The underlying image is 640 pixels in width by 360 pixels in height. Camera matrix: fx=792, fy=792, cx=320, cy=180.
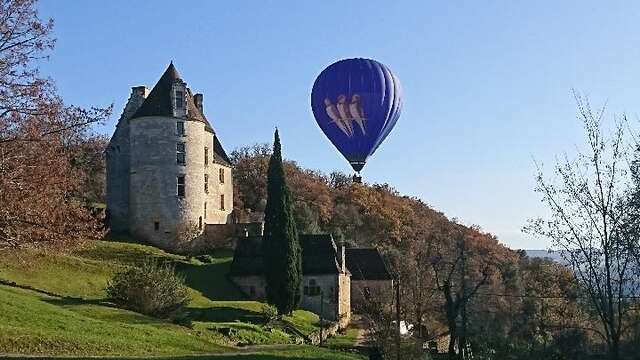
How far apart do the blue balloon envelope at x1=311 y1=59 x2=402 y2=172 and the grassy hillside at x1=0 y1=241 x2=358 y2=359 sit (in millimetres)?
11022

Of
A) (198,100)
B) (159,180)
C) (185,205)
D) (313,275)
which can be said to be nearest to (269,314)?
(313,275)

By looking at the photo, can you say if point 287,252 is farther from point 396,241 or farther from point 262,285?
point 396,241

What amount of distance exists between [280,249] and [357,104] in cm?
1065

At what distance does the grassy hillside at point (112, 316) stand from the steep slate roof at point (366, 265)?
40.9ft

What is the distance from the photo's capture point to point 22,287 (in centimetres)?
3522

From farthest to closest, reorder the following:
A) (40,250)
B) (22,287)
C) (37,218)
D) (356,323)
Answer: (356,323) < (22,287) < (40,250) < (37,218)

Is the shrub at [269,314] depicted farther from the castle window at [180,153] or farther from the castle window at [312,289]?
the castle window at [180,153]

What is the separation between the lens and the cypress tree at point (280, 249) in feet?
154

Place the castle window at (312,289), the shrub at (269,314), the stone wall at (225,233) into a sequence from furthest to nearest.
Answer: the stone wall at (225,233)
the castle window at (312,289)
the shrub at (269,314)

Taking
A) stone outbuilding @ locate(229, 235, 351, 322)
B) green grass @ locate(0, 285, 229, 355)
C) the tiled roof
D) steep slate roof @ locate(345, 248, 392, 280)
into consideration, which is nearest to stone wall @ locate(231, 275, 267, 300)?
stone outbuilding @ locate(229, 235, 351, 322)

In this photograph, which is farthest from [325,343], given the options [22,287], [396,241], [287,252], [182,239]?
[396,241]

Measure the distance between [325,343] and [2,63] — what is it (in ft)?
90.3

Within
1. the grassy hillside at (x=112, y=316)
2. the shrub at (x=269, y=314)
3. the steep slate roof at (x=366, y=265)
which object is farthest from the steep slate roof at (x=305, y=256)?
the shrub at (x=269, y=314)

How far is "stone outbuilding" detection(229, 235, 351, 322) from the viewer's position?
54344mm
